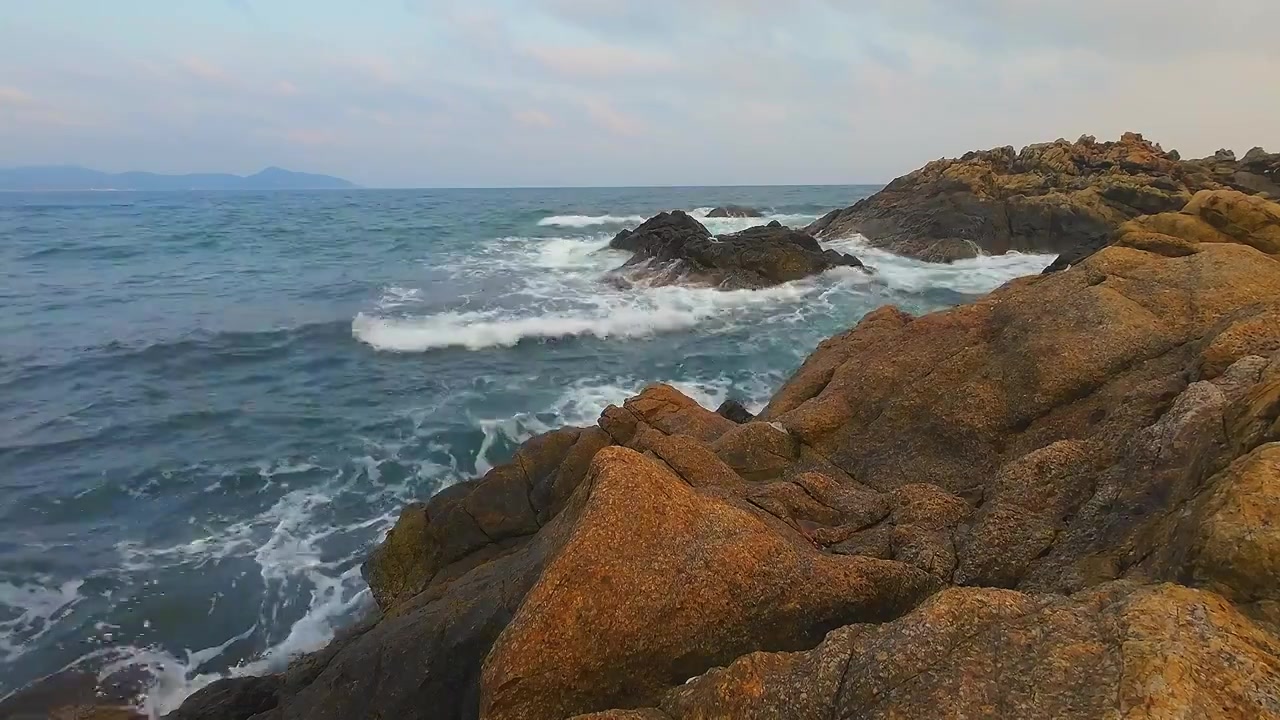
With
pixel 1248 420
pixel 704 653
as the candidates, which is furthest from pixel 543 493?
pixel 1248 420

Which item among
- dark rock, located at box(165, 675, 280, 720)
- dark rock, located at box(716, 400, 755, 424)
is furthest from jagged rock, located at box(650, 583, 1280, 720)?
dark rock, located at box(716, 400, 755, 424)

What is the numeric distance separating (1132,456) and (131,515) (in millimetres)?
17173

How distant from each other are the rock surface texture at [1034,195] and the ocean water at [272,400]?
2639mm

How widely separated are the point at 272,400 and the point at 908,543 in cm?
1983

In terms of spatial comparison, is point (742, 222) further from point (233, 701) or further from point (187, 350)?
point (233, 701)

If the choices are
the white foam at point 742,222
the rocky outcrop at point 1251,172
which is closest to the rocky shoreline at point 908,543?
the rocky outcrop at point 1251,172

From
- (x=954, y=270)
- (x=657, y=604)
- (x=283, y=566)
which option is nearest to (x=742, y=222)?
(x=954, y=270)

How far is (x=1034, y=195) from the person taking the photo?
45125 mm

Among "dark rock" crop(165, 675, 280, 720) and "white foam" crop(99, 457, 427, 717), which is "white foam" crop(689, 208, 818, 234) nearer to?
"white foam" crop(99, 457, 427, 717)

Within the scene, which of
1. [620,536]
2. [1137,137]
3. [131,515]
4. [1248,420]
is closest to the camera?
[1248,420]

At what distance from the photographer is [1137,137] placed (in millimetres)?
55406

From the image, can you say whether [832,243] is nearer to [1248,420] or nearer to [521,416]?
[521,416]

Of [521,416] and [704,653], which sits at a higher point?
[704,653]

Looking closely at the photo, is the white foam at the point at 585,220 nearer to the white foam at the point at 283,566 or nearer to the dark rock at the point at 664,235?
the dark rock at the point at 664,235
